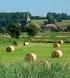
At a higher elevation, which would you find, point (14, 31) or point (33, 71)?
point (33, 71)

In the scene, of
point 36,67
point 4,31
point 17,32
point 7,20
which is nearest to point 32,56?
point 36,67

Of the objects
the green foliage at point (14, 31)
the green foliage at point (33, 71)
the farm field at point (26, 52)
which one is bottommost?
the green foliage at point (14, 31)

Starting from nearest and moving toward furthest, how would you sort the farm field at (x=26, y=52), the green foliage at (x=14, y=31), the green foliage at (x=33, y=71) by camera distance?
the green foliage at (x=33, y=71)
the farm field at (x=26, y=52)
the green foliage at (x=14, y=31)

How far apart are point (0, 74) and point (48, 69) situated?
1771 mm

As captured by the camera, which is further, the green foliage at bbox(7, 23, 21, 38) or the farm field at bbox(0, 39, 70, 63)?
the green foliage at bbox(7, 23, 21, 38)

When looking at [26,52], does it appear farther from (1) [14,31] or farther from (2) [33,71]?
(1) [14,31]

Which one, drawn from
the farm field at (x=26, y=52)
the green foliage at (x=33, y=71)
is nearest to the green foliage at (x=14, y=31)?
the farm field at (x=26, y=52)

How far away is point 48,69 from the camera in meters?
12.6

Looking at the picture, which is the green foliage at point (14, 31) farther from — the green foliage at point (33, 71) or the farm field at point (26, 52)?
the green foliage at point (33, 71)

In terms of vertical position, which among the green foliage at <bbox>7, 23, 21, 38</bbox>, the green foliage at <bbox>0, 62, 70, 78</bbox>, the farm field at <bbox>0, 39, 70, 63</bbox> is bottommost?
the green foliage at <bbox>7, 23, 21, 38</bbox>

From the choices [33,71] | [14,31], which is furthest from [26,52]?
[14,31]

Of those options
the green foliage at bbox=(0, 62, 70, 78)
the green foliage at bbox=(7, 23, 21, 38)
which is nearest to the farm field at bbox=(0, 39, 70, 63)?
the green foliage at bbox=(0, 62, 70, 78)

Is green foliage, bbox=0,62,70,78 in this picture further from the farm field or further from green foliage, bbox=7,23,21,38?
green foliage, bbox=7,23,21,38

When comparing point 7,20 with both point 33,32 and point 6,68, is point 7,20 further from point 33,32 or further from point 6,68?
point 6,68
